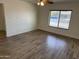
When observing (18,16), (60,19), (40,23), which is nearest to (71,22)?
(60,19)

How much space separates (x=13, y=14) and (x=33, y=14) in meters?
1.78

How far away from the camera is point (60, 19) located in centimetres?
541

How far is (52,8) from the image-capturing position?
5.59 metres

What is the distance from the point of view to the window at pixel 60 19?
16.7ft

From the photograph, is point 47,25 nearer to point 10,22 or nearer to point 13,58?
point 10,22

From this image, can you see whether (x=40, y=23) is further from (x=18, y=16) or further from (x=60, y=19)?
(x=18, y=16)

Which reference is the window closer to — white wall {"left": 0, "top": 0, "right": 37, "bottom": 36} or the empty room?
the empty room

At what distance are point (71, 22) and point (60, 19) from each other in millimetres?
819

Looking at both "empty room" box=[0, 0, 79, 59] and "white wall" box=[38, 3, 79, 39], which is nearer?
"empty room" box=[0, 0, 79, 59]

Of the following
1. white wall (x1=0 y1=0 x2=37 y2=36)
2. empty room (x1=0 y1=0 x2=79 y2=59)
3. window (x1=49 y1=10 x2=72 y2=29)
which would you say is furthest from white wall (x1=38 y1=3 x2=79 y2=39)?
white wall (x1=0 y1=0 x2=37 y2=36)

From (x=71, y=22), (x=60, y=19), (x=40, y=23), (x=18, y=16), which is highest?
(x=18, y=16)

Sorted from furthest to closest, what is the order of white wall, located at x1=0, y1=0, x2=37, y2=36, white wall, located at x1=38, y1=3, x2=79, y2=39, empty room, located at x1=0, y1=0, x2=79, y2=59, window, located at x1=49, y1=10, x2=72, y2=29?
window, located at x1=49, y1=10, x2=72, y2=29 → white wall, located at x1=38, y1=3, x2=79, y2=39 → white wall, located at x1=0, y1=0, x2=37, y2=36 → empty room, located at x1=0, y1=0, x2=79, y2=59

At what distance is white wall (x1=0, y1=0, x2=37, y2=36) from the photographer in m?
4.49

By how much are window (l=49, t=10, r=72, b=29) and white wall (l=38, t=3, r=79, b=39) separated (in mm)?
277
